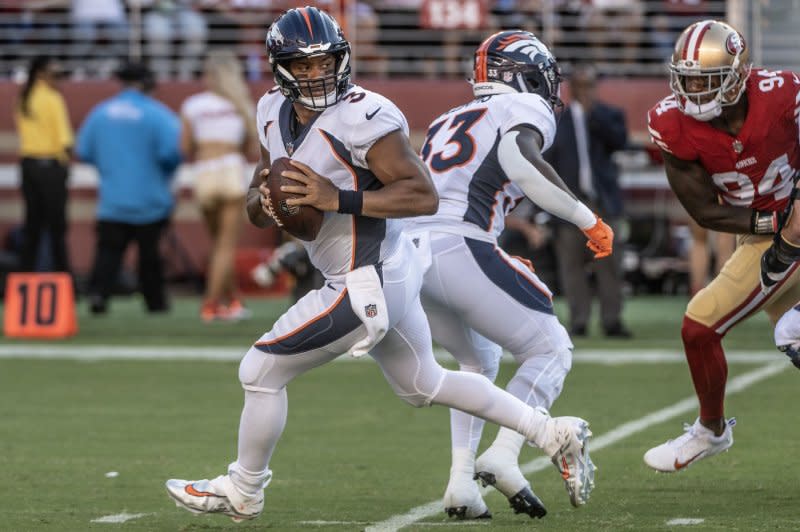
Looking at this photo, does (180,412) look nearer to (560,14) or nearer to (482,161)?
(482,161)

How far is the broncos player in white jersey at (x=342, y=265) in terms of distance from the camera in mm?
5086

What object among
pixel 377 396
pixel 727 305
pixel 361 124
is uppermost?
pixel 361 124

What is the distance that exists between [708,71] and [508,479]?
5.37ft

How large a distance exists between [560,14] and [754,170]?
11.8m

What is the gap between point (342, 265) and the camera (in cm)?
525

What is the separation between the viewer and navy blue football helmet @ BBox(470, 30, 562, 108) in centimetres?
607

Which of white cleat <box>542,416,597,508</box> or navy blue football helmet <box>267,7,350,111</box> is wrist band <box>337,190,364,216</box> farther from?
white cleat <box>542,416,597,508</box>

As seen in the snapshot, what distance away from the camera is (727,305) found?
627 cm

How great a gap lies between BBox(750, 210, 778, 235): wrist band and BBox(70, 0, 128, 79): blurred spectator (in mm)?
12415

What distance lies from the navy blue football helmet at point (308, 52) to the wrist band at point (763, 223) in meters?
1.85

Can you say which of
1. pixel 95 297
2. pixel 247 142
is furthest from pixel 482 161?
pixel 95 297

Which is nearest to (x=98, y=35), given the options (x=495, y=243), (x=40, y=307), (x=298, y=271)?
(x=298, y=271)

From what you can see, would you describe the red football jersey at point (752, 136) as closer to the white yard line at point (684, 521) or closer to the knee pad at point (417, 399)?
the white yard line at point (684, 521)

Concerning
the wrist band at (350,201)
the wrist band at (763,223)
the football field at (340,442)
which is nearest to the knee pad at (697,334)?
the wrist band at (763,223)
